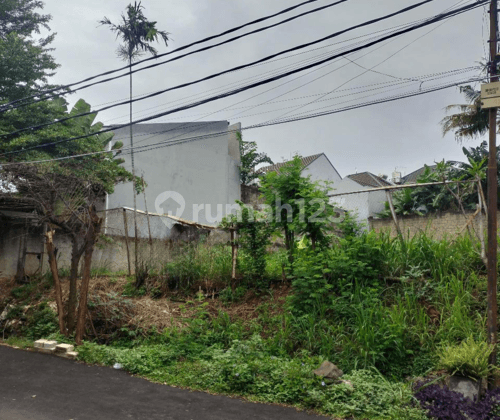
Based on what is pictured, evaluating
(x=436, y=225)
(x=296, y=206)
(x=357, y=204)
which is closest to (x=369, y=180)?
(x=357, y=204)

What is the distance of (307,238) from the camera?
8.75 m

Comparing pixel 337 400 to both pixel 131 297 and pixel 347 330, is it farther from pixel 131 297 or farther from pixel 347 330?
pixel 131 297

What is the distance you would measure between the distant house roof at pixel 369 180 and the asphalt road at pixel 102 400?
74.0 feet

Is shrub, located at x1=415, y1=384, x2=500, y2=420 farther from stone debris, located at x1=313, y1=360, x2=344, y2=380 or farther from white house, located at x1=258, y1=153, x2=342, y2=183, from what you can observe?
white house, located at x1=258, y1=153, x2=342, y2=183

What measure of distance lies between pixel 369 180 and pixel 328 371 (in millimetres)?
24052

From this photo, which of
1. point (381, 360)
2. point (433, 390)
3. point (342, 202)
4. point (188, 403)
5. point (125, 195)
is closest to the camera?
point (433, 390)

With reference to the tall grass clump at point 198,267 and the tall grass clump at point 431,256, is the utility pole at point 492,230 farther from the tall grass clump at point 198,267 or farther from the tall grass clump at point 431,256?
the tall grass clump at point 198,267

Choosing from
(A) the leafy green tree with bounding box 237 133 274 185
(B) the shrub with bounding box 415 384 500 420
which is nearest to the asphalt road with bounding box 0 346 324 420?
(B) the shrub with bounding box 415 384 500 420

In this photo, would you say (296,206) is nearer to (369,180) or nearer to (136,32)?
(136,32)

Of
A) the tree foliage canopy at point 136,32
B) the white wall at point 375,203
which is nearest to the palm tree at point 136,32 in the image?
the tree foliage canopy at point 136,32

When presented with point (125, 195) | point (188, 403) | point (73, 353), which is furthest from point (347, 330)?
point (125, 195)

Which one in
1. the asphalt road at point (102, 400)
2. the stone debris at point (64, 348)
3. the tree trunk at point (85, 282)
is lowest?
the asphalt road at point (102, 400)

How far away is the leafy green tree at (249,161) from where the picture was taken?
2342cm

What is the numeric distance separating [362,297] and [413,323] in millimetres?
989
